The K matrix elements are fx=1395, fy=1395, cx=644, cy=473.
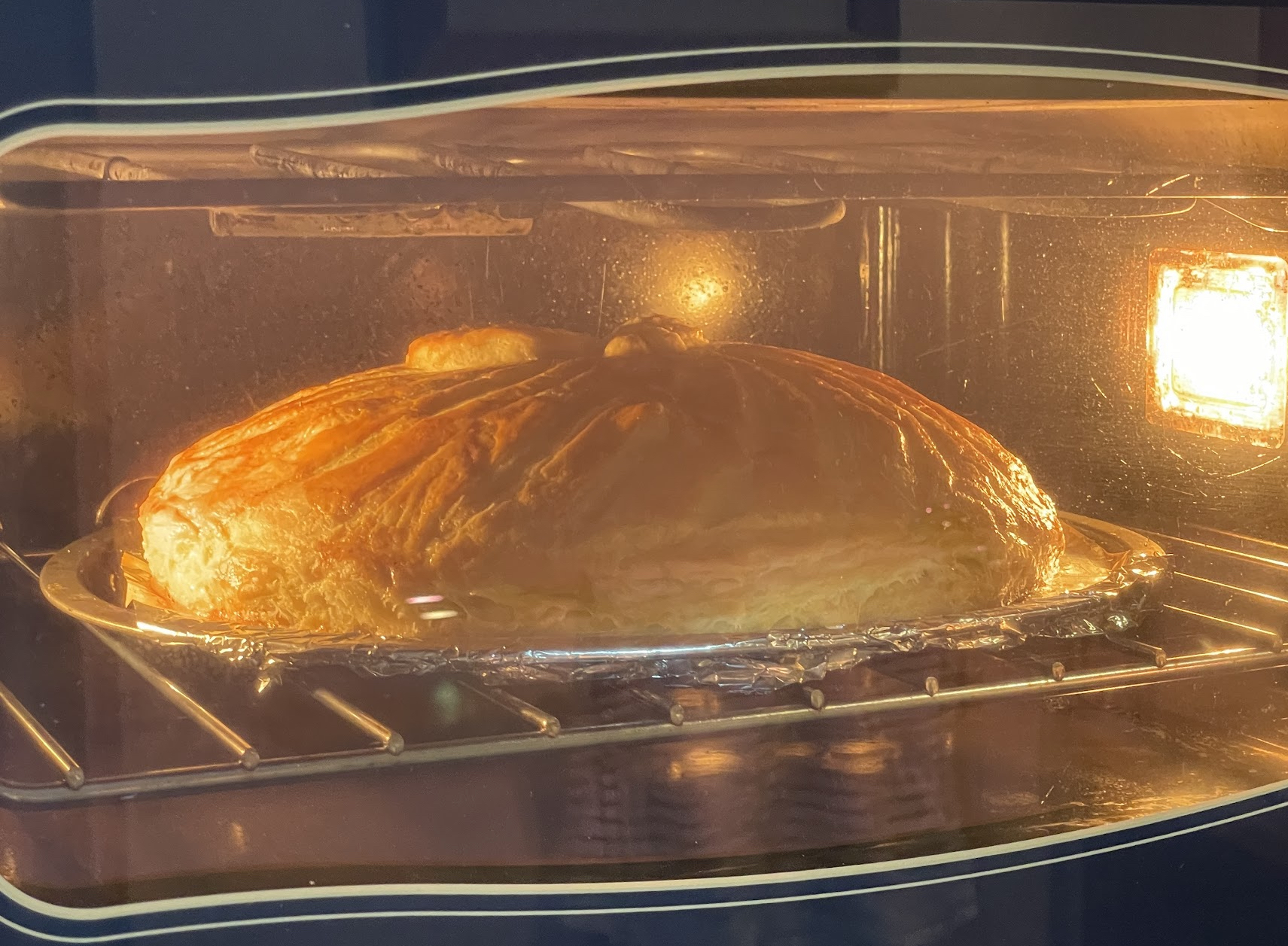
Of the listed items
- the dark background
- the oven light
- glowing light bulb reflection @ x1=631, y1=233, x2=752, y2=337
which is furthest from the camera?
the oven light

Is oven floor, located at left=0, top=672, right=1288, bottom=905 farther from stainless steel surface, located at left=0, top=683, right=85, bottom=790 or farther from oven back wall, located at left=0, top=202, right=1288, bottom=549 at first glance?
oven back wall, located at left=0, top=202, right=1288, bottom=549

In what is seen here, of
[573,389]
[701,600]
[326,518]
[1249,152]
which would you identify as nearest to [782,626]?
[701,600]

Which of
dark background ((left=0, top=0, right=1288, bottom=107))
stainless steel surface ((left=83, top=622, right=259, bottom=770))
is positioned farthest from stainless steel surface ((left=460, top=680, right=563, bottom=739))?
dark background ((left=0, top=0, right=1288, bottom=107))

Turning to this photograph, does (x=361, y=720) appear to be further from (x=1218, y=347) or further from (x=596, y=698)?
(x=1218, y=347)

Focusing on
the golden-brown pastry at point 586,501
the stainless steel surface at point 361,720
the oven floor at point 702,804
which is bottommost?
the oven floor at point 702,804

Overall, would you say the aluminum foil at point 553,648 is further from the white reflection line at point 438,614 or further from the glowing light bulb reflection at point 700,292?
the glowing light bulb reflection at point 700,292

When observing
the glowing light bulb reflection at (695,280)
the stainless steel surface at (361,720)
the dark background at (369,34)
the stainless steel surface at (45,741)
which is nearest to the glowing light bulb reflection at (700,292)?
the glowing light bulb reflection at (695,280)

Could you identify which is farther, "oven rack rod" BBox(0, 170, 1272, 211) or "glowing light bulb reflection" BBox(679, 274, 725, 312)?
"glowing light bulb reflection" BBox(679, 274, 725, 312)

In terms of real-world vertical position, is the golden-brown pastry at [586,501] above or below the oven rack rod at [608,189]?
below
